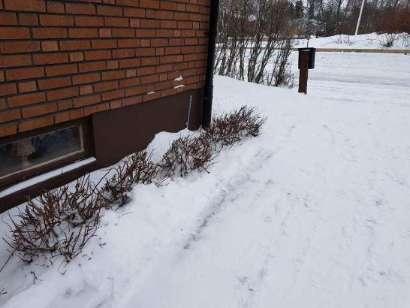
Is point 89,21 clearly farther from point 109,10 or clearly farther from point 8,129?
point 8,129

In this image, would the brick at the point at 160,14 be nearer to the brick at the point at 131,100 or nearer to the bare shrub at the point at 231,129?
the brick at the point at 131,100

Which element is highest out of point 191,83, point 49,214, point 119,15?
point 119,15

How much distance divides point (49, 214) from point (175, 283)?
90 centimetres

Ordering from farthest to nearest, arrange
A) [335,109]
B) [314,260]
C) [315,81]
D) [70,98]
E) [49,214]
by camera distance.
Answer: [315,81] → [335,109] → [70,98] → [314,260] → [49,214]

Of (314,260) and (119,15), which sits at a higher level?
(119,15)

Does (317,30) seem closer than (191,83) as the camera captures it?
No

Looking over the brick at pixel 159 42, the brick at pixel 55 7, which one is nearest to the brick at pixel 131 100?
the brick at pixel 159 42

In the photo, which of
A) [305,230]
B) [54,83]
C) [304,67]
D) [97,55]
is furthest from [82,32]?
[304,67]

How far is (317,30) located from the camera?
33.4 meters

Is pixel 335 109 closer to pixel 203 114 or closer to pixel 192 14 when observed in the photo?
pixel 203 114

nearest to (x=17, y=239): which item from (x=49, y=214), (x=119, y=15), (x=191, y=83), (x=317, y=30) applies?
(x=49, y=214)

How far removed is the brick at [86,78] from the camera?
296 centimetres

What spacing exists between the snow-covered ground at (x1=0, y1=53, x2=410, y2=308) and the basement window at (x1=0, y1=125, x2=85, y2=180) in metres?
0.41

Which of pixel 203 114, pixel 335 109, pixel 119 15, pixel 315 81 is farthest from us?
pixel 315 81
